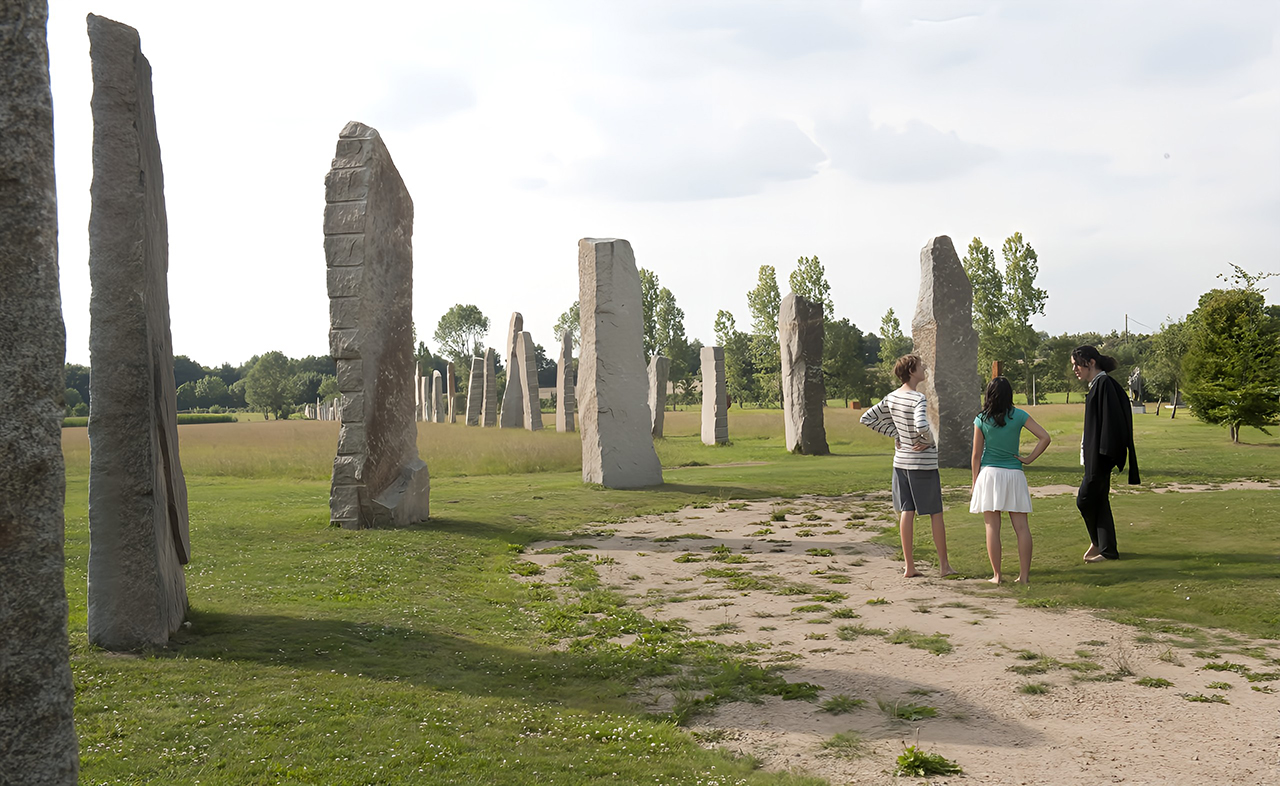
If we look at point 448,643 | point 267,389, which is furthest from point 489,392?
point 267,389

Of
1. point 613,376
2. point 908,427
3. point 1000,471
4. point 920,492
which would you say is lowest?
point 920,492

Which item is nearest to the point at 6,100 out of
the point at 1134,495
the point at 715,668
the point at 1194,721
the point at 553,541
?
the point at 715,668

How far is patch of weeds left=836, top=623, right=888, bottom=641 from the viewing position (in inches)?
236

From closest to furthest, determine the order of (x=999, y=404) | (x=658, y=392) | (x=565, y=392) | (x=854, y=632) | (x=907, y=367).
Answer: (x=854, y=632), (x=999, y=404), (x=907, y=367), (x=658, y=392), (x=565, y=392)

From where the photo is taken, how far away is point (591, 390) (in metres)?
15.3

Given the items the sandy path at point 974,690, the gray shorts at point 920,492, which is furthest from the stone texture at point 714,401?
the gray shorts at point 920,492

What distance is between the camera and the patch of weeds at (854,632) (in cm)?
599

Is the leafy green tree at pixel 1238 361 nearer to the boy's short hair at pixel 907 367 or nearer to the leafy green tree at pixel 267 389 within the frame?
the boy's short hair at pixel 907 367

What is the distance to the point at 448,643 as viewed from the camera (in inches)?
234

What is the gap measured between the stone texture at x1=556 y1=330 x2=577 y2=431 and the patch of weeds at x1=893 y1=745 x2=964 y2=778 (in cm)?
3000

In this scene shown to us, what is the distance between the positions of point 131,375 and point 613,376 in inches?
397

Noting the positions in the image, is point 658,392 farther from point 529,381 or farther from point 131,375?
point 131,375

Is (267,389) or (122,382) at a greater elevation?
(267,389)

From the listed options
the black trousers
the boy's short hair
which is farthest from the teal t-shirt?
the black trousers
